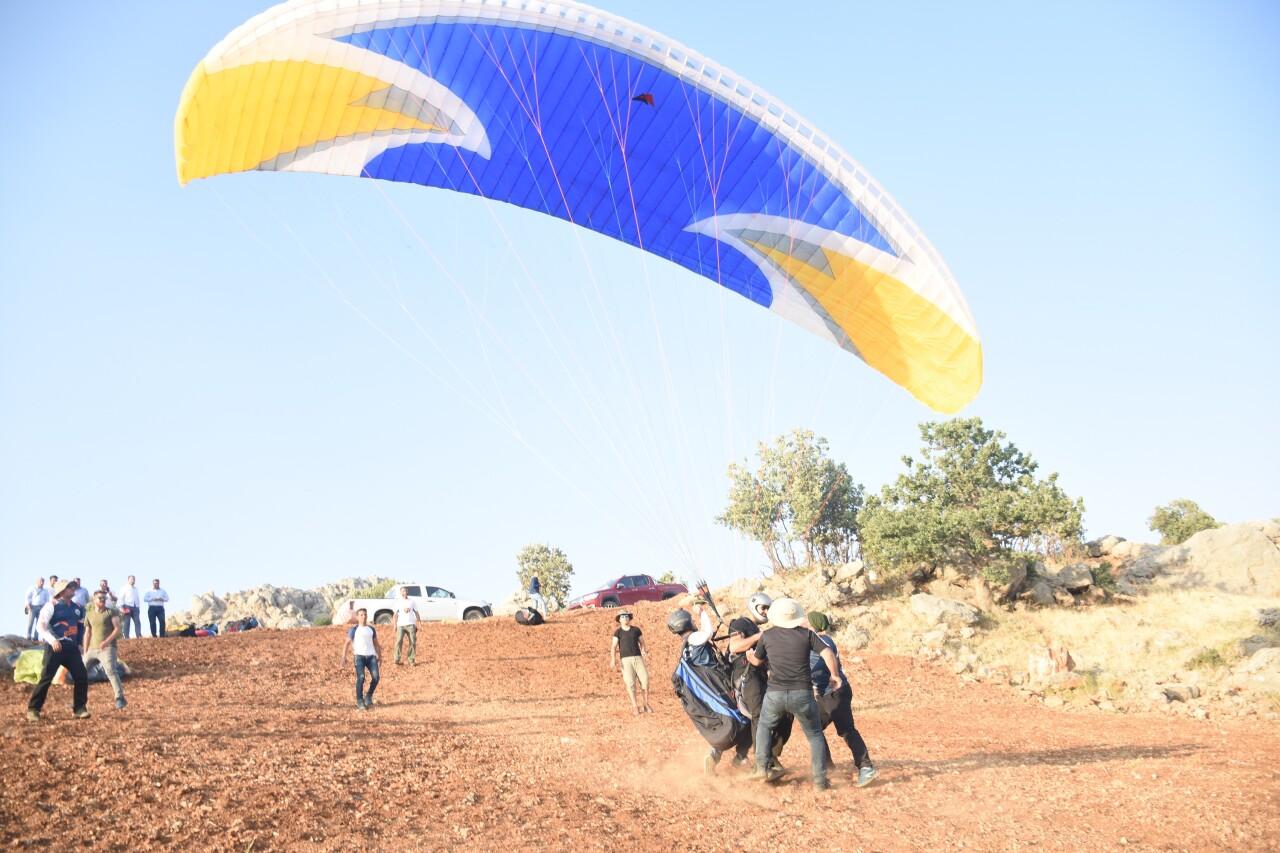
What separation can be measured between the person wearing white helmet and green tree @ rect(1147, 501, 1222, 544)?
39.0 meters

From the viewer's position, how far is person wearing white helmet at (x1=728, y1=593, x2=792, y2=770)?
8.12m

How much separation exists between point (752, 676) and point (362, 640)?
7176 mm

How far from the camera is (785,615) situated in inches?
312

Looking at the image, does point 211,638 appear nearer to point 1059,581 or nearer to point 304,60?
point 304,60

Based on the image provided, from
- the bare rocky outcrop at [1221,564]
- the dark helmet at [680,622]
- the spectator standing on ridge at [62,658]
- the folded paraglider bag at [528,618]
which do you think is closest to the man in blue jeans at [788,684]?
the dark helmet at [680,622]

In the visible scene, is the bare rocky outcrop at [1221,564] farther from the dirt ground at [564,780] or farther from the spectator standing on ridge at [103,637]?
the spectator standing on ridge at [103,637]

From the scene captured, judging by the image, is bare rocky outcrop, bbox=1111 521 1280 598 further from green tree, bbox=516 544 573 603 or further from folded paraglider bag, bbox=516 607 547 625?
green tree, bbox=516 544 573 603

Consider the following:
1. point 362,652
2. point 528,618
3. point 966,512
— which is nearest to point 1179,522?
point 966,512

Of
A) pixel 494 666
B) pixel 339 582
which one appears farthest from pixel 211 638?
pixel 339 582

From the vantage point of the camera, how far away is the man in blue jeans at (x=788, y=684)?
25.2 feet

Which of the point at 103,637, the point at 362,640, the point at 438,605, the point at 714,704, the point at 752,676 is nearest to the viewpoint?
the point at 752,676

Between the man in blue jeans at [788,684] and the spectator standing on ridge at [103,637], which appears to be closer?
the man in blue jeans at [788,684]

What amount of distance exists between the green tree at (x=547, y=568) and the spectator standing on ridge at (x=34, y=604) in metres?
26.8

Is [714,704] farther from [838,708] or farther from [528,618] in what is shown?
[528,618]
